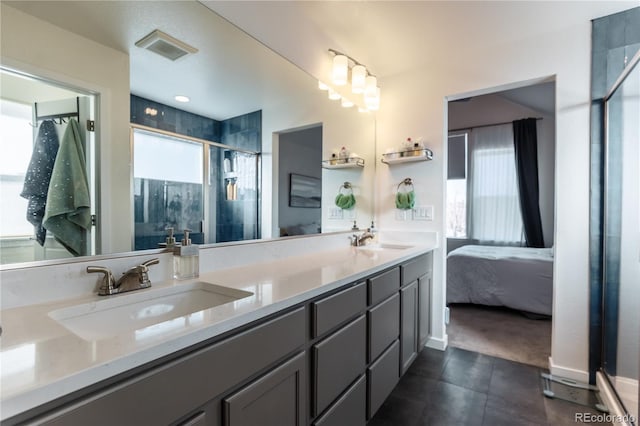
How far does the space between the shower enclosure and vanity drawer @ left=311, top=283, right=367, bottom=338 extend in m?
1.52

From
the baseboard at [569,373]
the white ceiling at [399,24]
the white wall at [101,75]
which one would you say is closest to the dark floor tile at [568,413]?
the baseboard at [569,373]

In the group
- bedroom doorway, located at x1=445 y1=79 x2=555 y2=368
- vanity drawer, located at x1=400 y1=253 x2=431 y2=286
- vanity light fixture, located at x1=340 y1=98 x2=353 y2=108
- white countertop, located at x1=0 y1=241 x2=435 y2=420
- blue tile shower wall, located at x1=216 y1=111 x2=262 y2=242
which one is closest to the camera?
white countertop, located at x1=0 y1=241 x2=435 y2=420

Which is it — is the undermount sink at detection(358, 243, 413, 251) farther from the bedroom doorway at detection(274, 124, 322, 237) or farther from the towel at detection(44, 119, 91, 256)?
the towel at detection(44, 119, 91, 256)

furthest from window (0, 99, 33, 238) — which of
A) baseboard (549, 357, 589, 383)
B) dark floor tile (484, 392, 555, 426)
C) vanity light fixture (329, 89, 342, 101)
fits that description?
baseboard (549, 357, 589, 383)

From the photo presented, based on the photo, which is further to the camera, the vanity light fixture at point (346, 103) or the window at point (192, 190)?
the vanity light fixture at point (346, 103)

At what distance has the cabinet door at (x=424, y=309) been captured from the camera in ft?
7.16

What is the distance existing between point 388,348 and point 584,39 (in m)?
2.44

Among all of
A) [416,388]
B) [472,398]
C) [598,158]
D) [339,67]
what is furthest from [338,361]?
[598,158]

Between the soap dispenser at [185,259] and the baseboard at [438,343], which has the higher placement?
the soap dispenser at [185,259]

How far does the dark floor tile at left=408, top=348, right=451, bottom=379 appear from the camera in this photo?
6.99ft

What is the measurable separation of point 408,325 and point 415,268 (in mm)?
385

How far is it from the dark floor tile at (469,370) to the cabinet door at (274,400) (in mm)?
1470

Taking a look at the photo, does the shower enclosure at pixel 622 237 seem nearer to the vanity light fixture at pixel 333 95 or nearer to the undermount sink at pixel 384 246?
the undermount sink at pixel 384 246

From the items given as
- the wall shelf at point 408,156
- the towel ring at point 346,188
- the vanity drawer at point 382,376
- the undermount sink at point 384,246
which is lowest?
the vanity drawer at point 382,376
